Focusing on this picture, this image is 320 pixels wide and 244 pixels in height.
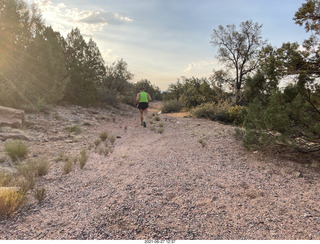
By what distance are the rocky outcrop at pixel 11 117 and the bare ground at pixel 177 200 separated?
3.22m

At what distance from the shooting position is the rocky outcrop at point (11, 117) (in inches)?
291

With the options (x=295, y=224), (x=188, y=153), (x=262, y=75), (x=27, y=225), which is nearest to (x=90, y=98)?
(x=188, y=153)

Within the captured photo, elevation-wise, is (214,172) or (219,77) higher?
(219,77)

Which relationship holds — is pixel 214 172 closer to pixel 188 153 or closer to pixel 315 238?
pixel 188 153

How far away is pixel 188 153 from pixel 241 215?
9.86 ft

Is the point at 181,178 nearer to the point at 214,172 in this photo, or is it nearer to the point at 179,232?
the point at 214,172

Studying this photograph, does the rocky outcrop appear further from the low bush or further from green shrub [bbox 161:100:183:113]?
green shrub [bbox 161:100:183:113]

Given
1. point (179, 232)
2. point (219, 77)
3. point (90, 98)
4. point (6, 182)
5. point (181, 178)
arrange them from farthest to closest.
A: point (219, 77) < point (90, 98) < point (181, 178) < point (6, 182) < point (179, 232)

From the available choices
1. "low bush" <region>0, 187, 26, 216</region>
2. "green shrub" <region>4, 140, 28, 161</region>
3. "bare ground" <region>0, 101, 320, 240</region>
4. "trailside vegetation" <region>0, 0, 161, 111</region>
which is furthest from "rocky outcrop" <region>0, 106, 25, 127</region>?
"low bush" <region>0, 187, 26, 216</region>

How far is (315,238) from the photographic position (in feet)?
7.20

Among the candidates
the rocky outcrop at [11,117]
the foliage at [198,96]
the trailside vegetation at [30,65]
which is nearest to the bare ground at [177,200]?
the rocky outcrop at [11,117]
